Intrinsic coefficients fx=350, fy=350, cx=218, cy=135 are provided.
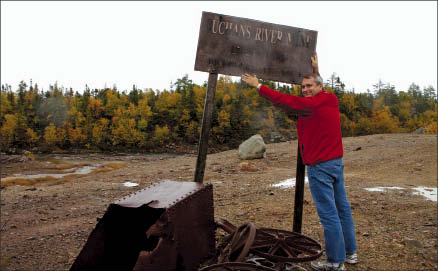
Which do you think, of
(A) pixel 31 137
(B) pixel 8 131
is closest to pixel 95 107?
(A) pixel 31 137

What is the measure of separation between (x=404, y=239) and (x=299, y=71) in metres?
2.81

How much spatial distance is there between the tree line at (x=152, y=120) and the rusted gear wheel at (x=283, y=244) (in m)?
45.4

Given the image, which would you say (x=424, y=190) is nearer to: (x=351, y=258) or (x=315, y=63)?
(x=351, y=258)

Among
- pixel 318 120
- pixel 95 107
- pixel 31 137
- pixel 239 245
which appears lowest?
pixel 31 137

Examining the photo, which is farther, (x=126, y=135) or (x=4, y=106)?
(x=4, y=106)

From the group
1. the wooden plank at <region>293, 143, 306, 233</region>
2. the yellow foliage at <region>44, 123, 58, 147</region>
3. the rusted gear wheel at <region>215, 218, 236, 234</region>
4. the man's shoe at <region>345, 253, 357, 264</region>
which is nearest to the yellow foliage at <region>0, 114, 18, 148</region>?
the yellow foliage at <region>44, 123, 58, 147</region>

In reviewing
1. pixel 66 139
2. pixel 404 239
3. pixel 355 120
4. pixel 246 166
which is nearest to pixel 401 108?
pixel 355 120

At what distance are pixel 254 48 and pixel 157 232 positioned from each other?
262cm

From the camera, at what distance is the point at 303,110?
3328 millimetres

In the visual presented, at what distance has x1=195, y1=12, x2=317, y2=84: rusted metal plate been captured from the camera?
427 cm

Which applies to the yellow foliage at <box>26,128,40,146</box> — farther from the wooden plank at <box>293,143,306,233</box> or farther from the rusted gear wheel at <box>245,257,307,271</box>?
the rusted gear wheel at <box>245,257,307,271</box>

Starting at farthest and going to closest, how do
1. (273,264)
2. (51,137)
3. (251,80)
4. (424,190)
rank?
(51,137)
(424,190)
(251,80)
(273,264)

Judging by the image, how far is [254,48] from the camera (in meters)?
4.39

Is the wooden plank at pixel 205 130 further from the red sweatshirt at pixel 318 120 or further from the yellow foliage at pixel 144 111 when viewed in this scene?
the yellow foliage at pixel 144 111
